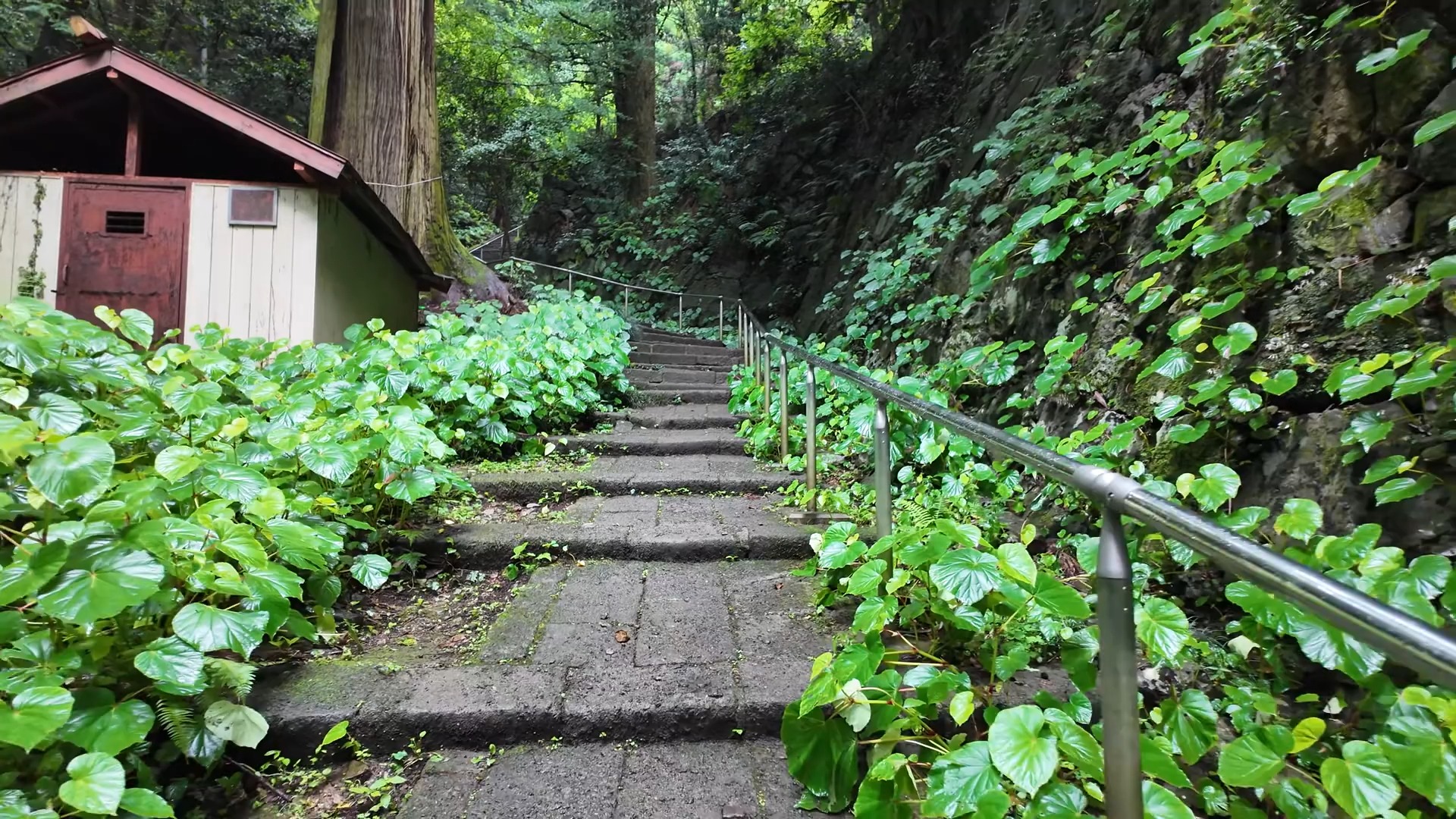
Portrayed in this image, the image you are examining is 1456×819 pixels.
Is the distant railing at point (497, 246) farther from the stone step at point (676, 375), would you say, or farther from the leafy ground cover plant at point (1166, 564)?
the leafy ground cover plant at point (1166, 564)

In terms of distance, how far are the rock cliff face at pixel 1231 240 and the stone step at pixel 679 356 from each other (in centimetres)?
289

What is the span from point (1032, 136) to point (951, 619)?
3.49 meters

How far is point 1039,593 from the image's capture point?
137cm

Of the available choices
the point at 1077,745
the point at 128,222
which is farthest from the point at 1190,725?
the point at 128,222

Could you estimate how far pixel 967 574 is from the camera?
1.42 meters

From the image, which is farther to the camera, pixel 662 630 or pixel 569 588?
pixel 569 588

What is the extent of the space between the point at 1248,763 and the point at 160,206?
20.0 ft

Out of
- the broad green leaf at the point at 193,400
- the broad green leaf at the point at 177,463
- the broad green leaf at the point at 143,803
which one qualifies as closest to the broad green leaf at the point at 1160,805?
the broad green leaf at the point at 143,803

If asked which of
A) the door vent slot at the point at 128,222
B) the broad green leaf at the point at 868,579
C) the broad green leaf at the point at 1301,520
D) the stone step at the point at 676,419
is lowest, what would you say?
the broad green leaf at the point at 868,579

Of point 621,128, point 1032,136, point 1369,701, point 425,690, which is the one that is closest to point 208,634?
point 425,690

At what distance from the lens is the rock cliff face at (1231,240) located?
1.88 m

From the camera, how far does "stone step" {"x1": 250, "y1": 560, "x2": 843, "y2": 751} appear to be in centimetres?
171

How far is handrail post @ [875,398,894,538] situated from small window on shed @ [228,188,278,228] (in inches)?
181

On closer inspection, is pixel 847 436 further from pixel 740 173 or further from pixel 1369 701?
pixel 740 173
